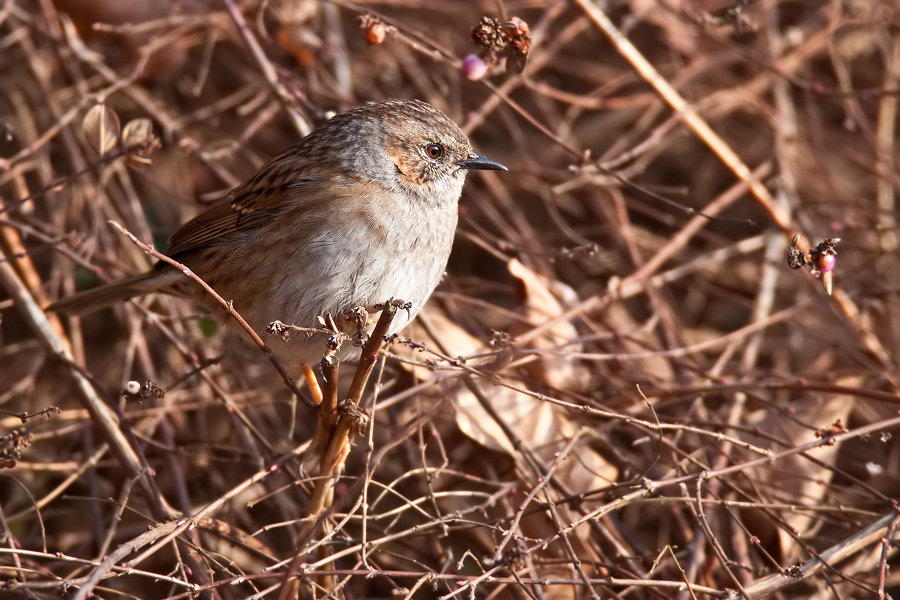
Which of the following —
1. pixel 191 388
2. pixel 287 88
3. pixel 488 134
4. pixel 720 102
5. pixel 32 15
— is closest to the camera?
pixel 287 88

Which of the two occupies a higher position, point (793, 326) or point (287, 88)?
point (287, 88)

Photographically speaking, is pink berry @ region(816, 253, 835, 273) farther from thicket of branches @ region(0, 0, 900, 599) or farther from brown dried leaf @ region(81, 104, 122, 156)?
brown dried leaf @ region(81, 104, 122, 156)

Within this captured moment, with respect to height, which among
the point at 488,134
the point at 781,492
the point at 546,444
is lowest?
the point at 781,492

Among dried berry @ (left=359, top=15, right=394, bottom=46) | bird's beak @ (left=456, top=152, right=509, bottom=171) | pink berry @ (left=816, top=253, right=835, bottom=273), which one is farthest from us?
bird's beak @ (left=456, top=152, right=509, bottom=171)

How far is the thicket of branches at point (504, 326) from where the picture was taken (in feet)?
9.98

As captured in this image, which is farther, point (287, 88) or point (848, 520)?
point (287, 88)

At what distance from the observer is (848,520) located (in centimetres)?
322

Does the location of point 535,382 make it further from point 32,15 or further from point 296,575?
point 32,15

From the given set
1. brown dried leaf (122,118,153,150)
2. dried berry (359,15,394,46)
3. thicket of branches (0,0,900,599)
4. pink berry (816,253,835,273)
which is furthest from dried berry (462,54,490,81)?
pink berry (816,253,835,273)

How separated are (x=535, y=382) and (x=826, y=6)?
10.4 feet

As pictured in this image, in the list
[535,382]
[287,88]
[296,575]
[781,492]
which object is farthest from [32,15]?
[781,492]

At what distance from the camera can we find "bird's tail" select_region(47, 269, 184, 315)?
131 inches

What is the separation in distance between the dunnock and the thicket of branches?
230 millimetres

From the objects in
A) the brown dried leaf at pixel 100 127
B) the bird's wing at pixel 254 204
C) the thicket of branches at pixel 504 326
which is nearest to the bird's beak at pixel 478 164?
the thicket of branches at pixel 504 326
